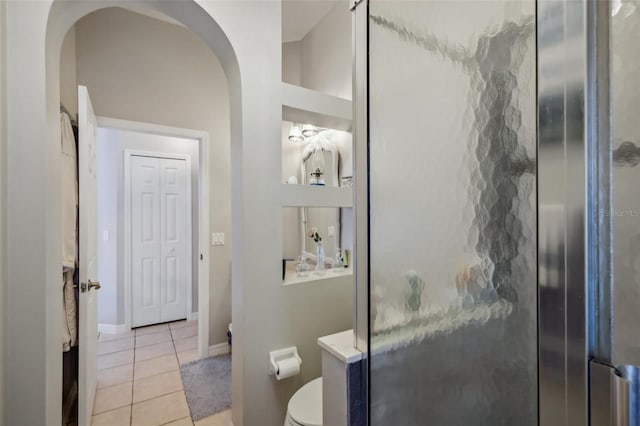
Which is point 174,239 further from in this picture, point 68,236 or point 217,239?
point 68,236

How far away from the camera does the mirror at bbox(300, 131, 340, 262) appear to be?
2.43 meters

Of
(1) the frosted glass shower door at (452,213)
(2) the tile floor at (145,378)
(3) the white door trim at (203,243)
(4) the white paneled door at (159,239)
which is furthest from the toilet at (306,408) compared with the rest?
(4) the white paneled door at (159,239)

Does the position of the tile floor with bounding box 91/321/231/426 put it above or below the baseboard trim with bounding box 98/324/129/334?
below

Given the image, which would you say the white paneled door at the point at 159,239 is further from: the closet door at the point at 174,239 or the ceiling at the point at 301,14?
the ceiling at the point at 301,14

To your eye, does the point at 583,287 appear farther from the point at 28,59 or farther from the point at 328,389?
the point at 28,59

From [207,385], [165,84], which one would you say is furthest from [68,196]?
[207,385]

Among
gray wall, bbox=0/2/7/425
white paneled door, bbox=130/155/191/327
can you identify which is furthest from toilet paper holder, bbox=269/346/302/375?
white paneled door, bbox=130/155/191/327

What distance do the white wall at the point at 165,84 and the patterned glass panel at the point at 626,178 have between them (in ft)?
9.01

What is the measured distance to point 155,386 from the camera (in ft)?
7.26

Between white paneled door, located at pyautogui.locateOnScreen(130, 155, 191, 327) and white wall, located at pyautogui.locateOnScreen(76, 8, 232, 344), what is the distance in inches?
40.4

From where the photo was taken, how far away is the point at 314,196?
1.80 metres

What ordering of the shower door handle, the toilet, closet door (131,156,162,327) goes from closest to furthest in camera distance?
the shower door handle, the toilet, closet door (131,156,162,327)

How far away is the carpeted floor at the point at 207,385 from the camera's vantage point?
1977 millimetres

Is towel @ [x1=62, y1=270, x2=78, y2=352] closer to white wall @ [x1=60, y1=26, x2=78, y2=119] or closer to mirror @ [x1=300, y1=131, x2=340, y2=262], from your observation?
white wall @ [x1=60, y1=26, x2=78, y2=119]
